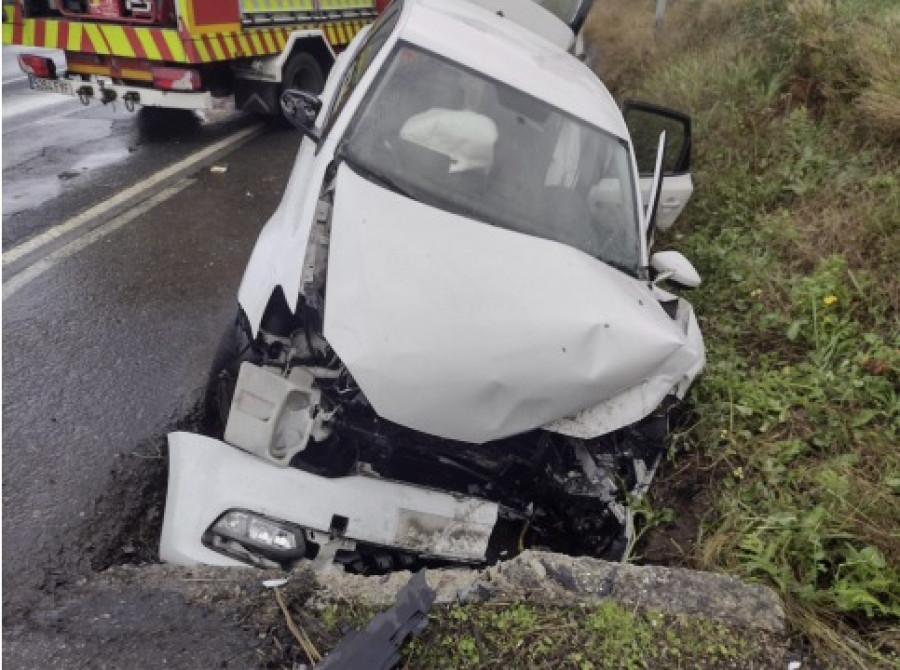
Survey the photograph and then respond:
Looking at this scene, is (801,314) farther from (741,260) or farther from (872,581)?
(872,581)

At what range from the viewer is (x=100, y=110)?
25.8ft

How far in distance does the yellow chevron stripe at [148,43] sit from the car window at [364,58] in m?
2.54

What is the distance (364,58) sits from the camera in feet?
12.3

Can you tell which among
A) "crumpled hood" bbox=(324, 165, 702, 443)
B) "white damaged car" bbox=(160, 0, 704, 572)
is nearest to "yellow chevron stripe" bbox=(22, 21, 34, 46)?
"white damaged car" bbox=(160, 0, 704, 572)

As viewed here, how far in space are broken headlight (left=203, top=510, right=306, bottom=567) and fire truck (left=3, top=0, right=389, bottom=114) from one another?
16.4 feet

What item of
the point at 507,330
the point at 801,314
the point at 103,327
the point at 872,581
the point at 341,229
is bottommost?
the point at 103,327

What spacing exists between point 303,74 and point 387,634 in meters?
6.96

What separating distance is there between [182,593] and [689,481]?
2.18 m

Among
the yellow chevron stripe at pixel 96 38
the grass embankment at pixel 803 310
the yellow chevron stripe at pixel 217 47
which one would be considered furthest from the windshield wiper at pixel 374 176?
the yellow chevron stripe at pixel 96 38

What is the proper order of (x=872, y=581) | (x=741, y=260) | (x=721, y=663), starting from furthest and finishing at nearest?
(x=741, y=260) < (x=872, y=581) < (x=721, y=663)

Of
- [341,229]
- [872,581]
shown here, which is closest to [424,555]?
[341,229]

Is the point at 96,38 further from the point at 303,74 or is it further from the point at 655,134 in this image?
the point at 655,134

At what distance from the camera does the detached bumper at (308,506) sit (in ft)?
7.45

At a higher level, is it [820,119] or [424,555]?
[820,119]
